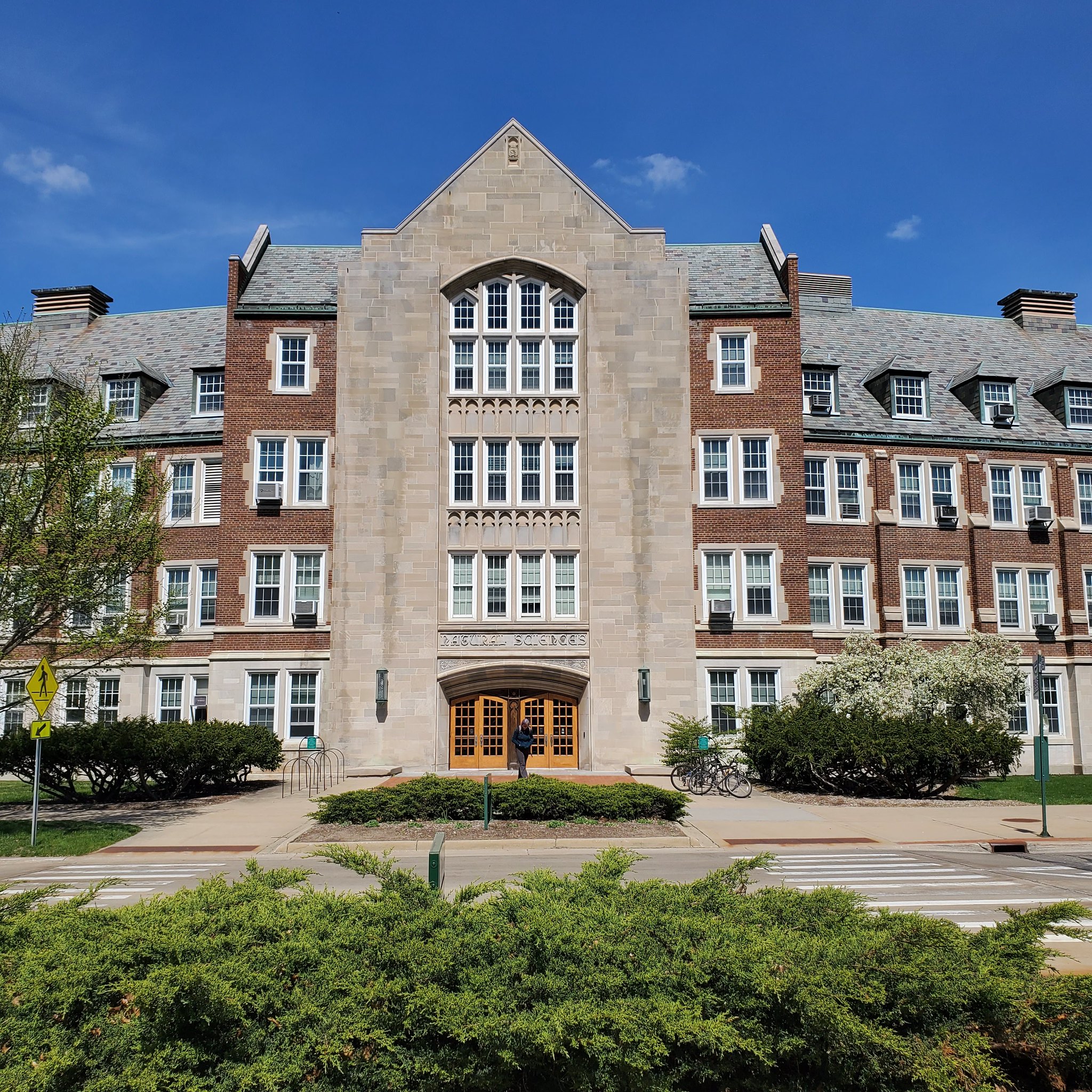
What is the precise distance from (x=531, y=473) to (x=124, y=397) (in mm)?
16510

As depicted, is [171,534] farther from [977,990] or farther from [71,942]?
[977,990]

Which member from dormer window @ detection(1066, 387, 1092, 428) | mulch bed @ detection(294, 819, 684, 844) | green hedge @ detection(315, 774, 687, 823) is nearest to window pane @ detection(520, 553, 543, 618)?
green hedge @ detection(315, 774, 687, 823)

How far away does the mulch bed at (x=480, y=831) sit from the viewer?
17109 millimetres

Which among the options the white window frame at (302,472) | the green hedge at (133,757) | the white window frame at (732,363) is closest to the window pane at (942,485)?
the white window frame at (732,363)

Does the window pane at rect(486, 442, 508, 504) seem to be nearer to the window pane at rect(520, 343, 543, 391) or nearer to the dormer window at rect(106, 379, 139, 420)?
the window pane at rect(520, 343, 543, 391)

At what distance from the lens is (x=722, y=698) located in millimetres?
30750

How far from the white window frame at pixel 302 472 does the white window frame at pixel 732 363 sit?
13342 millimetres

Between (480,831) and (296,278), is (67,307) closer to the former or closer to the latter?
(296,278)

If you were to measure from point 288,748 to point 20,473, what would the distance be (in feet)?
45.7

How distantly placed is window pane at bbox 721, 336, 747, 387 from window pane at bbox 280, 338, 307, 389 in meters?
14.3

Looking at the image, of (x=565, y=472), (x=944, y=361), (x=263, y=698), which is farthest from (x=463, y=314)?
(x=944, y=361)

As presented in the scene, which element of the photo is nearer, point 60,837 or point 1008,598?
point 60,837

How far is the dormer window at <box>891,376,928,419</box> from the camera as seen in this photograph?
1382 inches

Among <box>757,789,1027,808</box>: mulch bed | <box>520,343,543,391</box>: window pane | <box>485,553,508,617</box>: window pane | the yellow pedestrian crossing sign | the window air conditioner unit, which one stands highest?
<box>520,343,543,391</box>: window pane
